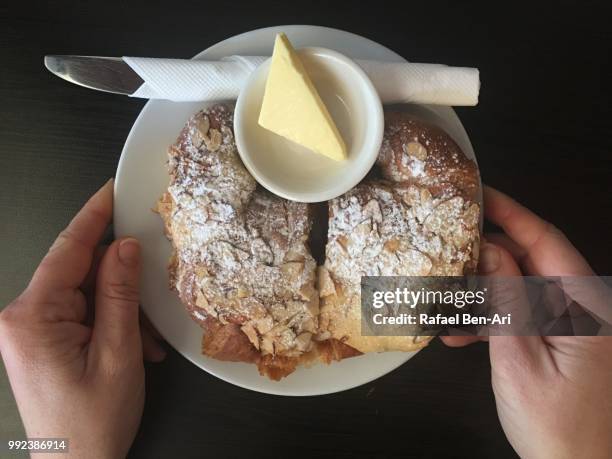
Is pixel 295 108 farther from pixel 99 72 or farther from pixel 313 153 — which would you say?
pixel 99 72

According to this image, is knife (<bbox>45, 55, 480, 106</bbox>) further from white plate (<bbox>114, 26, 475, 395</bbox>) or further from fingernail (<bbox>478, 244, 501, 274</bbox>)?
fingernail (<bbox>478, 244, 501, 274</bbox>)

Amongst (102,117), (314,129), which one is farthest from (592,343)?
(102,117)

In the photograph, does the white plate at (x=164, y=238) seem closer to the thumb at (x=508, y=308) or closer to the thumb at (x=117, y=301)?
the thumb at (x=117, y=301)

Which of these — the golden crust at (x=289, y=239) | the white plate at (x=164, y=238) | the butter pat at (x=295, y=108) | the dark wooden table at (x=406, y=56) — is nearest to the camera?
the butter pat at (x=295, y=108)

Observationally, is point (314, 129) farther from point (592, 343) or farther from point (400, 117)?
point (592, 343)

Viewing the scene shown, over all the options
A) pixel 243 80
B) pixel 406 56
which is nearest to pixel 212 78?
pixel 243 80

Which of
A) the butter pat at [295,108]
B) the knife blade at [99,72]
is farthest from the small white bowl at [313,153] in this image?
the knife blade at [99,72]
